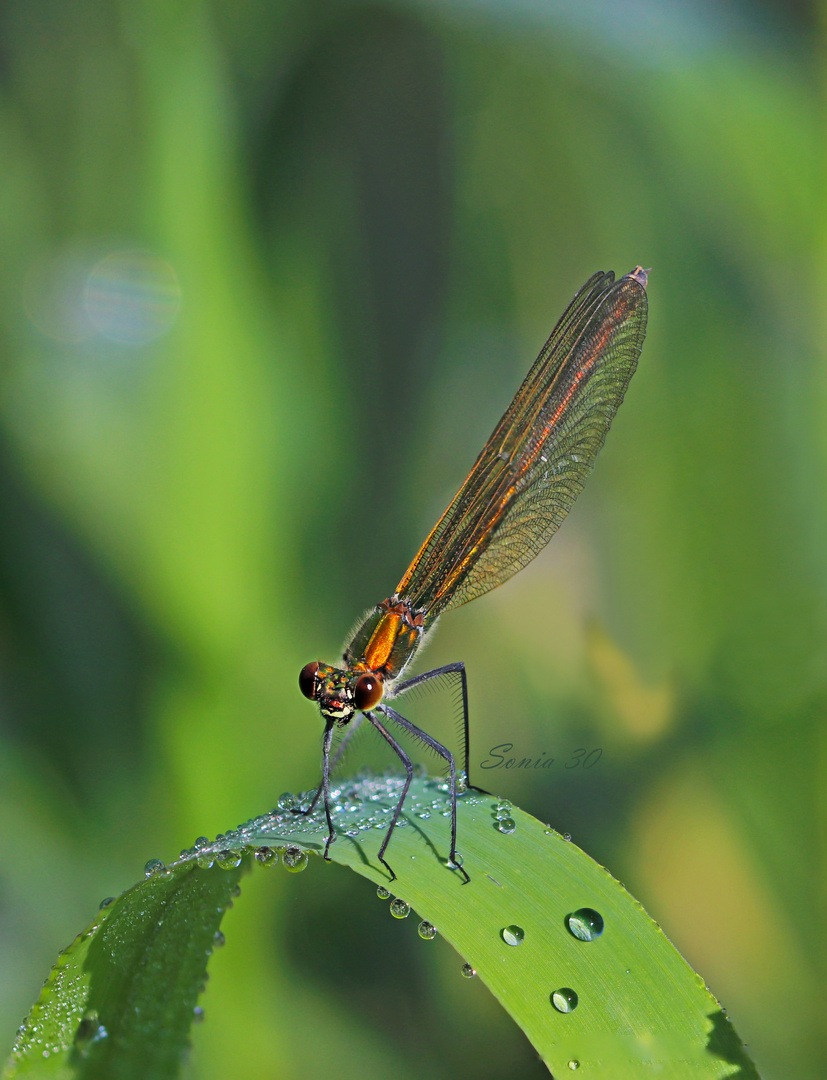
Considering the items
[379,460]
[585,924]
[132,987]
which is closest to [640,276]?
[379,460]

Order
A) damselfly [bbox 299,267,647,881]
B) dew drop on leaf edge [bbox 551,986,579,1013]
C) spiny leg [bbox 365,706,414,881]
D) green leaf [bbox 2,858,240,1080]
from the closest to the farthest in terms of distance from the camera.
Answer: green leaf [bbox 2,858,240,1080]
dew drop on leaf edge [bbox 551,986,579,1013]
spiny leg [bbox 365,706,414,881]
damselfly [bbox 299,267,647,881]

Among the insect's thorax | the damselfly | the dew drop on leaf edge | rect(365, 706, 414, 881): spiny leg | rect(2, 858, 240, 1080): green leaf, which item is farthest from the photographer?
the damselfly

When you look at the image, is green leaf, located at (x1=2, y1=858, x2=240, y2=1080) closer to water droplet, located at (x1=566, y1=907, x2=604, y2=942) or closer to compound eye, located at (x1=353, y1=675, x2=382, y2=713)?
water droplet, located at (x1=566, y1=907, x2=604, y2=942)

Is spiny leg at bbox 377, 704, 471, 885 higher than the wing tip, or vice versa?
the wing tip

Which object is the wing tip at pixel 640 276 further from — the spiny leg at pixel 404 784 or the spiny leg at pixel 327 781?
the spiny leg at pixel 327 781

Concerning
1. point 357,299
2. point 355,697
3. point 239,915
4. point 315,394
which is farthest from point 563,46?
point 239,915

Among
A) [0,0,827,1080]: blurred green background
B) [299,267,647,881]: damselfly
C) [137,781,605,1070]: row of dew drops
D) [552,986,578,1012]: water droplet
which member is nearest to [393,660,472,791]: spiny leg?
[299,267,647,881]: damselfly

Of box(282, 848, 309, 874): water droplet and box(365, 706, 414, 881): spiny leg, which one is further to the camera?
box(365, 706, 414, 881): spiny leg
